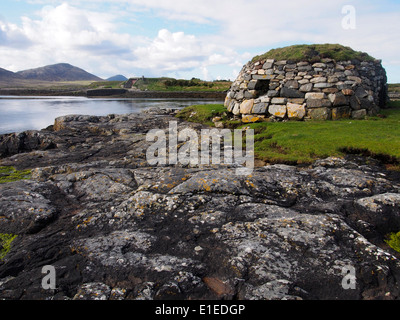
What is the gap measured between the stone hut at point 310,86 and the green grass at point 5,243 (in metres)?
17.1

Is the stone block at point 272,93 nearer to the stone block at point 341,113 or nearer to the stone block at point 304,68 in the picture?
the stone block at point 304,68

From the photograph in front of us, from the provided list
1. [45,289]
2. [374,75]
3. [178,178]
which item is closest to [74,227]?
[45,289]

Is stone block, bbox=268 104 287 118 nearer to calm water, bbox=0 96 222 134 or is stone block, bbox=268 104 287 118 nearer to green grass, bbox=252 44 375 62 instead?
green grass, bbox=252 44 375 62

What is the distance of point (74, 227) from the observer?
7.30 meters

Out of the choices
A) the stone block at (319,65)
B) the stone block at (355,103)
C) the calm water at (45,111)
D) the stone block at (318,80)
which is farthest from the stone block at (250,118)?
the calm water at (45,111)

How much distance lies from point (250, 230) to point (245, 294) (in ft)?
6.34

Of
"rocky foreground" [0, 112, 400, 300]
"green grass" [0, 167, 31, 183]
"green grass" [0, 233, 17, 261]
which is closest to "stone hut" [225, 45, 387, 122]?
"rocky foreground" [0, 112, 400, 300]

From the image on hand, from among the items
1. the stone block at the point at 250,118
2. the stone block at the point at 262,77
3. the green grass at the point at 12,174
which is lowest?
the green grass at the point at 12,174

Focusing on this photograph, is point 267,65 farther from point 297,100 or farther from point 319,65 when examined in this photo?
point 297,100

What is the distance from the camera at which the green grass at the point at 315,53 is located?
21391 millimetres

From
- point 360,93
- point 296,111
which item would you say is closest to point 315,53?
point 360,93

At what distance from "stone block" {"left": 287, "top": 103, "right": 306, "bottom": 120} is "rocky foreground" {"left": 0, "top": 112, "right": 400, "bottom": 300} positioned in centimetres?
911

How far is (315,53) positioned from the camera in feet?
72.1

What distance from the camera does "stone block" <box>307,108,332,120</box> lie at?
19.2 metres
